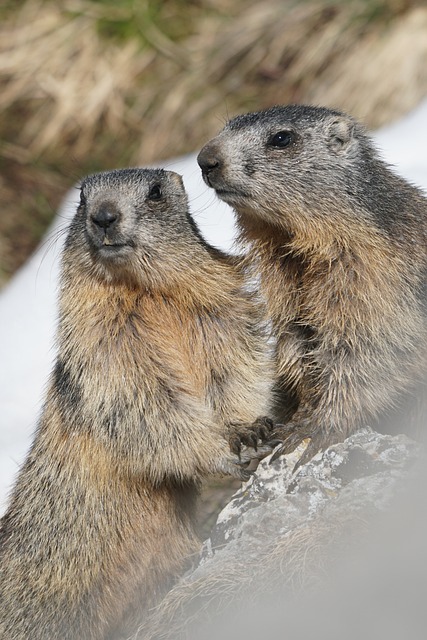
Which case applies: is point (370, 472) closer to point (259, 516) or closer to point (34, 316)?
point (259, 516)

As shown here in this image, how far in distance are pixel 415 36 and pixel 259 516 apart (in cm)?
800

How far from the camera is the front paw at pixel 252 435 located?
5.86m

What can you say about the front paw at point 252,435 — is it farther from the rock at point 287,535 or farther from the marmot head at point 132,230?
the marmot head at point 132,230

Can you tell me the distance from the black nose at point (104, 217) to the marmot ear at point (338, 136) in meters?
1.46

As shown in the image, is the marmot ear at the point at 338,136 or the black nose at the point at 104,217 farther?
the marmot ear at the point at 338,136

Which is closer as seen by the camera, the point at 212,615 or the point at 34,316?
the point at 212,615

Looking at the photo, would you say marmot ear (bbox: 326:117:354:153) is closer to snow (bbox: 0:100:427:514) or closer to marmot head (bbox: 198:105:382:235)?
marmot head (bbox: 198:105:382:235)

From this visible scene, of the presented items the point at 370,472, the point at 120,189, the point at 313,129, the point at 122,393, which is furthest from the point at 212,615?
the point at 313,129

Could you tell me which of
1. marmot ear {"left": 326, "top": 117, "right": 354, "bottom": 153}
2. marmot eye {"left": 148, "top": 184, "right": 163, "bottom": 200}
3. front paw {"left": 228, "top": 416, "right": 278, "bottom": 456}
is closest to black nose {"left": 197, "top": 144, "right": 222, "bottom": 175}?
marmot eye {"left": 148, "top": 184, "right": 163, "bottom": 200}

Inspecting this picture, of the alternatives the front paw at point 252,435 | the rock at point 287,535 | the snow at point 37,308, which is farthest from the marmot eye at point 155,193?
the snow at point 37,308

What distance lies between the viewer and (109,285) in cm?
598

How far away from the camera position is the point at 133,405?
19.3ft

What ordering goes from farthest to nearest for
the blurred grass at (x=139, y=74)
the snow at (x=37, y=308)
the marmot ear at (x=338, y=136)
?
the blurred grass at (x=139, y=74) < the snow at (x=37, y=308) < the marmot ear at (x=338, y=136)

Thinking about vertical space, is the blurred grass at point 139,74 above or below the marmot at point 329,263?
above
